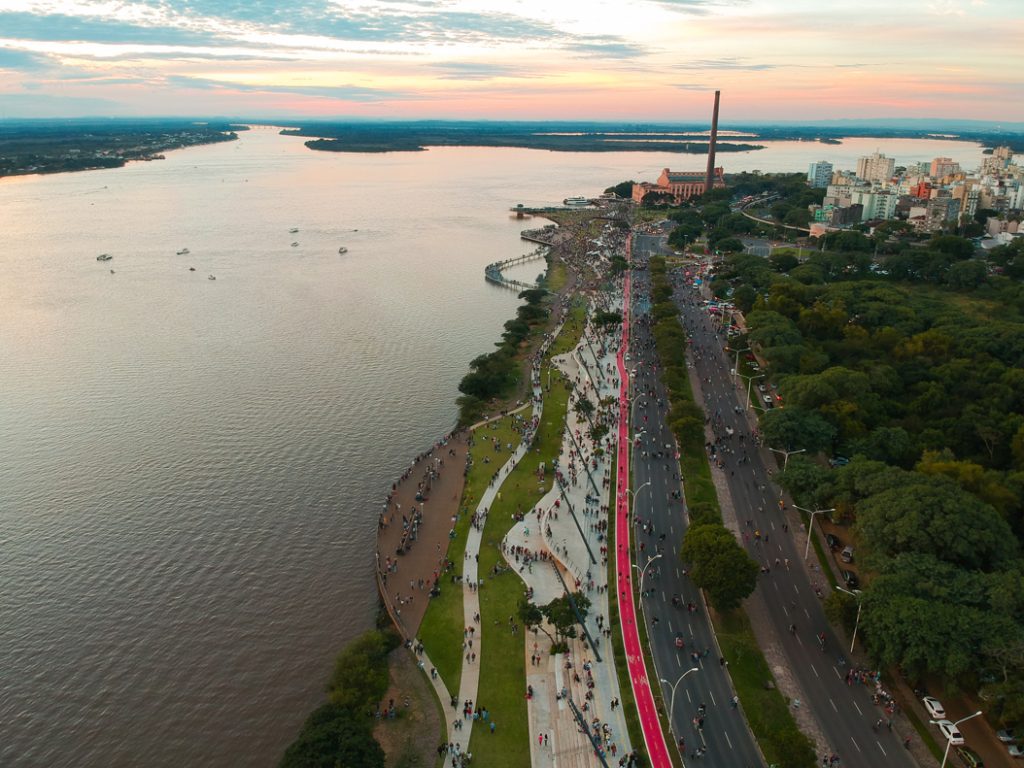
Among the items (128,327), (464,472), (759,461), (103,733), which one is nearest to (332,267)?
(128,327)

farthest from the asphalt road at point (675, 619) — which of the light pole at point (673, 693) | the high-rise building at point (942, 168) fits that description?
the high-rise building at point (942, 168)

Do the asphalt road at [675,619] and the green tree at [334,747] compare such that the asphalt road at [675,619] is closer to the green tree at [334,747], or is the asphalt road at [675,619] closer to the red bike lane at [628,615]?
the red bike lane at [628,615]

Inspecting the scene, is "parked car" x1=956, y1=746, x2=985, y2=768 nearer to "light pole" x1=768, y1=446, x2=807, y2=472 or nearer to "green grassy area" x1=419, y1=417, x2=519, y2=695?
"light pole" x1=768, y1=446, x2=807, y2=472

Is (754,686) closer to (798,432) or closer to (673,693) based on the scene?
(673,693)

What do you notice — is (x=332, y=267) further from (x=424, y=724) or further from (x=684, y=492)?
(x=424, y=724)

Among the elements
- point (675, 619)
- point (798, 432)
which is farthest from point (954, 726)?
point (798, 432)

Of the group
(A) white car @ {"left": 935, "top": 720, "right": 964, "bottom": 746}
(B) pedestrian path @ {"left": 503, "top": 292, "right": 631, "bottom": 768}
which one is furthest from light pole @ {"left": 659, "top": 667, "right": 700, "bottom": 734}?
(A) white car @ {"left": 935, "top": 720, "right": 964, "bottom": 746}

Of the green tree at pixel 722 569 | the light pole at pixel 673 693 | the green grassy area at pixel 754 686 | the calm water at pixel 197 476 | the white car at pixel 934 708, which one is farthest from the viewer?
the green tree at pixel 722 569
